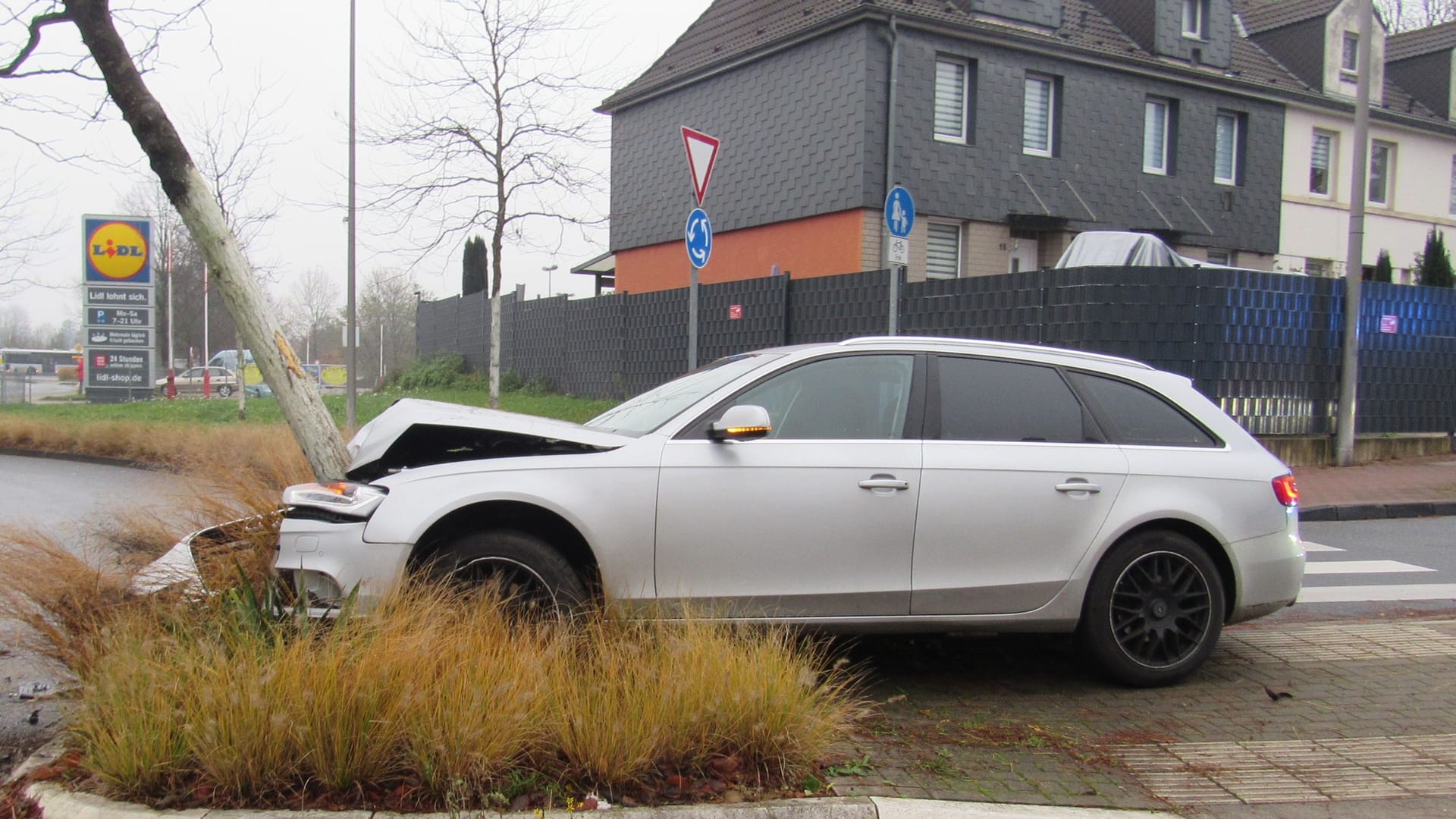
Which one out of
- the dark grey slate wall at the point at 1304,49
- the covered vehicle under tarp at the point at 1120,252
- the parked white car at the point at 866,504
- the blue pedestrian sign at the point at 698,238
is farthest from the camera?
the dark grey slate wall at the point at 1304,49

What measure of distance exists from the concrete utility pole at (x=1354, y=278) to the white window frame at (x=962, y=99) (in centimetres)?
760

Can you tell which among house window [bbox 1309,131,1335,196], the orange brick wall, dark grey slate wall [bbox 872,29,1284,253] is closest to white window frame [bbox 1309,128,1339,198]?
house window [bbox 1309,131,1335,196]

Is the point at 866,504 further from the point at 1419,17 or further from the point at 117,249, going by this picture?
the point at 1419,17

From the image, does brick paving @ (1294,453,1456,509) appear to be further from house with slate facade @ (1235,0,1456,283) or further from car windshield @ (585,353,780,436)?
house with slate facade @ (1235,0,1456,283)

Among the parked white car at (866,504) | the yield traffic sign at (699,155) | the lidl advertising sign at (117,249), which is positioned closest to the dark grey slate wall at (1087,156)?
→ the yield traffic sign at (699,155)

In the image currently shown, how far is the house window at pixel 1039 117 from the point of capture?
22203mm

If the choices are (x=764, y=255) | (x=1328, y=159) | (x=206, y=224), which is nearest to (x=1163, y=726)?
(x=206, y=224)

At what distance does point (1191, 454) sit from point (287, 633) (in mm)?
4139

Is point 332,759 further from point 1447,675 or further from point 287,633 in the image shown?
point 1447,675

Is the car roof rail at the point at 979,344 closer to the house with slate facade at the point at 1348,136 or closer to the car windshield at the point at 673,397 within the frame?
the car windshield at the point at 673,397

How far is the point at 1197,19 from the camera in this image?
80.8ft

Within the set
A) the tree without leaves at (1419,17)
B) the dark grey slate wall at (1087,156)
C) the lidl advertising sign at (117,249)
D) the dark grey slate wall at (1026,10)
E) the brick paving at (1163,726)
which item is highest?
the tree without leaves at (1419,17)

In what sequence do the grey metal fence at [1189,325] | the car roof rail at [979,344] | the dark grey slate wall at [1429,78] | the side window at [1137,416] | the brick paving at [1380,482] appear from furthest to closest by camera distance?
1. the dark grey slate wall at [1429,78]
2. the grey metal fence at [1189,325]
3. the brick paving at [1380,482]
4. the side window at [1137,416]
5. the car roof rail at [979,344]

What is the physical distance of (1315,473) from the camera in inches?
563
